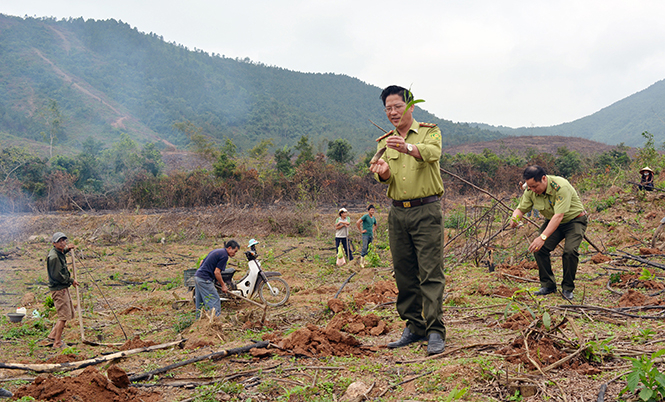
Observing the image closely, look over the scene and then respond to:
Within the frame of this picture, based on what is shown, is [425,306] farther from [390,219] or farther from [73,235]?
[73,235]

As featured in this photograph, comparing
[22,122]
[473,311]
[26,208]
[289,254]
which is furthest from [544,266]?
[22,122]

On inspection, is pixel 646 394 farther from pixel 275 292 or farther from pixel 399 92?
pixel 275 292

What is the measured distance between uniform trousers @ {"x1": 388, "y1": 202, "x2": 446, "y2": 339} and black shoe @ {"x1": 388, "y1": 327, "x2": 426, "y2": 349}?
0.03 metres

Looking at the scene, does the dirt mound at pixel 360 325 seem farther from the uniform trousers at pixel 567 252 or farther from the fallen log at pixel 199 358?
the uniform trousers at pixel 567 252

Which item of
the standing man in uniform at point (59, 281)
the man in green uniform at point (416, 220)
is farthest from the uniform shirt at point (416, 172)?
the standing man in uniform at point (59, 281)

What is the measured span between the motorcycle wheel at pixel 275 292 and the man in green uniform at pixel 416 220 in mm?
3721

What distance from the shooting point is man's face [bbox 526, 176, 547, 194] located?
485cm

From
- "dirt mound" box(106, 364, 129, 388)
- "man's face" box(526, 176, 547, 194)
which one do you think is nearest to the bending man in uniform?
"dirt mound" box(106, 364, 129, 388)

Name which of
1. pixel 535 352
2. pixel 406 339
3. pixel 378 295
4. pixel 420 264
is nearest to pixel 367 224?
pixel 378 295

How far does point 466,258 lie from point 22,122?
64.2 m

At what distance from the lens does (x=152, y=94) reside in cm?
8238

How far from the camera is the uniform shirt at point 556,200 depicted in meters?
4.77

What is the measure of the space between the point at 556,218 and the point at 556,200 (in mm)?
226

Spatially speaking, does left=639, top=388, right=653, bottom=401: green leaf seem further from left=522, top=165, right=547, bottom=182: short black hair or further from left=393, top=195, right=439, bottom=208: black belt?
left=522, top=165, right=547, bottom=182: short black hair
